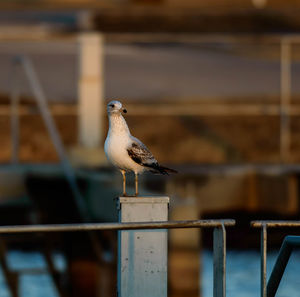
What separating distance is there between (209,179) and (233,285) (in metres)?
5.96

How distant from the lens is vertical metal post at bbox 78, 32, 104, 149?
14172mm

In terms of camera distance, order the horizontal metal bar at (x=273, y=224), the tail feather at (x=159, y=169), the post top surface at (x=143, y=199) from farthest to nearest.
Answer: the tail feather at (x=159, y=169)
the post top surface at (x=143, y=199)
the horizontal metal bar at (x=273, y=224)

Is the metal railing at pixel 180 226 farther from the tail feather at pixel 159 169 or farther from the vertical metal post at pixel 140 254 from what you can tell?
the tail feather at pixel 159 169

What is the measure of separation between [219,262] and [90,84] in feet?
33.0

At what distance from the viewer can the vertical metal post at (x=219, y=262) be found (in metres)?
4.28

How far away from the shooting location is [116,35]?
14211 mm

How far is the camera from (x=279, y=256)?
14.2 feet

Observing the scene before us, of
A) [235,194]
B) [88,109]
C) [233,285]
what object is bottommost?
[233,285]

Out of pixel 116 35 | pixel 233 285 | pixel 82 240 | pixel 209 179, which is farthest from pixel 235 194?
pixel 233 285

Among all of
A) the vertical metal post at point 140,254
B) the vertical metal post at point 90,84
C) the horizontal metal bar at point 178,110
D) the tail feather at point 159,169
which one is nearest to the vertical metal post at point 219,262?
the vertical metal post at point 140,254

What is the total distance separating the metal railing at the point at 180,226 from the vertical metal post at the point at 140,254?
0.34 meters

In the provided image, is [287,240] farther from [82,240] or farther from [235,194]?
[82,240]

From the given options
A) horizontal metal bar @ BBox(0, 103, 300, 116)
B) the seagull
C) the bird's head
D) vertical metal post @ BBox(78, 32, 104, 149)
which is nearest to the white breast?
the seagull

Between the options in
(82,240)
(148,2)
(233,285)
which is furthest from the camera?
(233,285)
